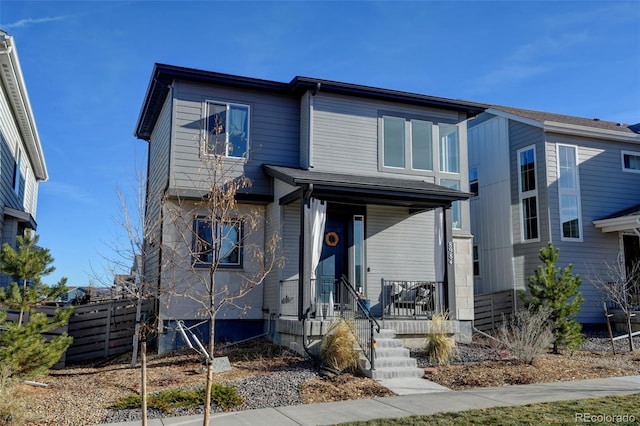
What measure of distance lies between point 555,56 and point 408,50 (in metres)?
3.64

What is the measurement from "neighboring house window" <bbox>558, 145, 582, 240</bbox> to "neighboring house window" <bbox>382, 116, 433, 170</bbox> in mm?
5479

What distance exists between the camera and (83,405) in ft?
24.7

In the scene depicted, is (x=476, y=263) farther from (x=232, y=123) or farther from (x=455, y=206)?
(x=232, y=123)

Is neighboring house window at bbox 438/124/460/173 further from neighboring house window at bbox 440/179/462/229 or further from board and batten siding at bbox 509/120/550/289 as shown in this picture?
board and batten siding at bbox 509/120/550/289

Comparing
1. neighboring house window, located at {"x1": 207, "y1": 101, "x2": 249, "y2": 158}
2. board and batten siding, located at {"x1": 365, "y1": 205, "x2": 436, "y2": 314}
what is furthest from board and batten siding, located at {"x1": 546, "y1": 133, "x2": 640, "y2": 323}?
neighboring house window, located at {"x1": 207, "y1": 101, "x2": 249, "y2": 158}

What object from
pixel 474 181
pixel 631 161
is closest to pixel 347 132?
pixel 474 181

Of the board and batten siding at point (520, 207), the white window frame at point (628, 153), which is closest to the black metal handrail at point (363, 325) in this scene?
the board and batten siding at point (520, 207)

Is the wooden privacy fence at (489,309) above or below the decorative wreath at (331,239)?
below

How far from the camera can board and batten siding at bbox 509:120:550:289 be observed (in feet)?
55.9

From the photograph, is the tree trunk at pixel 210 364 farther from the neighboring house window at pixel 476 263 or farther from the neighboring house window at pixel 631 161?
the neighboring house window at pixel 631 161

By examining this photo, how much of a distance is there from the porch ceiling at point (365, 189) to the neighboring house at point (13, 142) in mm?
6125

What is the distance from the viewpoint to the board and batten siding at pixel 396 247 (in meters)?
13.5

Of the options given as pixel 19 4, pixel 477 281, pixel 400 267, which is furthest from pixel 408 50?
pixel 477 281

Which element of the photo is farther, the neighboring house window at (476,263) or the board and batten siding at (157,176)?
the neighboring house window at (476,263)
